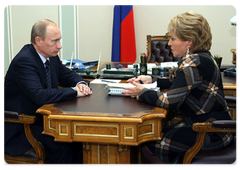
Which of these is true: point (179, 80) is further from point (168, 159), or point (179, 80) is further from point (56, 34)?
point (56, 34)

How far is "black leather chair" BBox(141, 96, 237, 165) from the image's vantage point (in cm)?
188

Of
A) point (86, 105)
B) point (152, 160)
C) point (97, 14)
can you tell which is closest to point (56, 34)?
point (86, 105)

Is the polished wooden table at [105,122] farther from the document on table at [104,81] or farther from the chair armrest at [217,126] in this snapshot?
the document on table at [104,81]

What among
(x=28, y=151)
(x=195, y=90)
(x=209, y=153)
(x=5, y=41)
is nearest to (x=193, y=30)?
(x=195, y=90)

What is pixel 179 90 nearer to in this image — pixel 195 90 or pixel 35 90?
pixel 195 90

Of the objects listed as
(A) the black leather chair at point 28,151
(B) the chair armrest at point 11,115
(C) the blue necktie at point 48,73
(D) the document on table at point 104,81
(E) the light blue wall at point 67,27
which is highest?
(E) the light blue wall at point 67,27

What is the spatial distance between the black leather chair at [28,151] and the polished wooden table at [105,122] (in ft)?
0.61

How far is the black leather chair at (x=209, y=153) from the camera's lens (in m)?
1.88

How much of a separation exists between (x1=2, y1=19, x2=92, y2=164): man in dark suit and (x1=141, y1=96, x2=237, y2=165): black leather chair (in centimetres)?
67

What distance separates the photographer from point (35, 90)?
213 cm

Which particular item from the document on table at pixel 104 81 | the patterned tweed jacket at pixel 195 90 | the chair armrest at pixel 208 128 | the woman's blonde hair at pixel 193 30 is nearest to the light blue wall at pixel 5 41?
the document on table at pixel 104 81

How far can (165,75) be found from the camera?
10.1ft

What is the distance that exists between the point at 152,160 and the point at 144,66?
121cm

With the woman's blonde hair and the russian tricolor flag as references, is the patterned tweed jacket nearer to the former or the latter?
the woman's blonde hair
